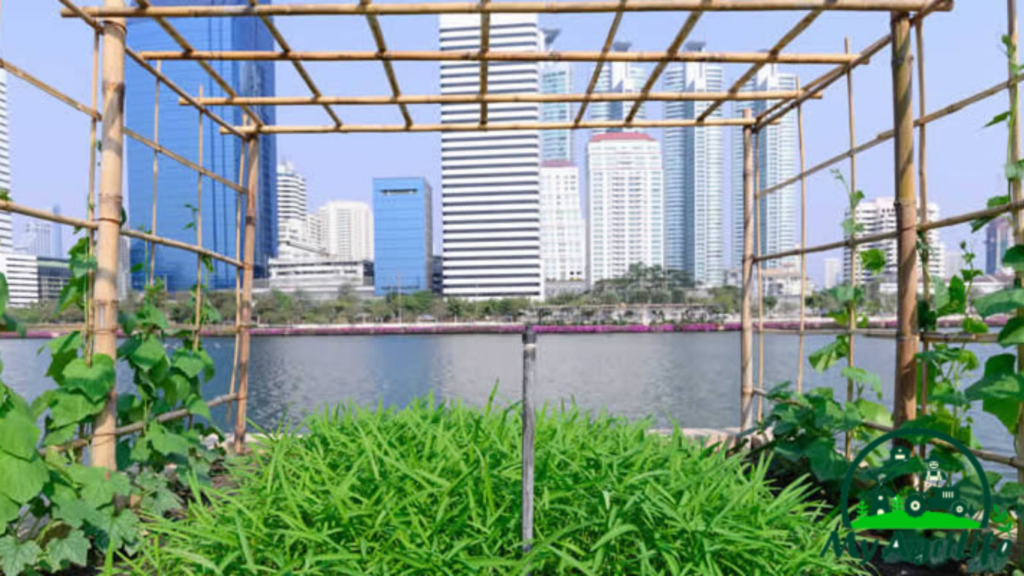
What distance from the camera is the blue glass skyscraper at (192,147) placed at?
43.2 m

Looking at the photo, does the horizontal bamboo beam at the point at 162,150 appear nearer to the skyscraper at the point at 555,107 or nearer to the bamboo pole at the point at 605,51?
the bamboo pole at the point at 605,51

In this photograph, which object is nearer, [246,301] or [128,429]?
[128,429]

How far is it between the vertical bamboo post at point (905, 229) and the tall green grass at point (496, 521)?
0.79m

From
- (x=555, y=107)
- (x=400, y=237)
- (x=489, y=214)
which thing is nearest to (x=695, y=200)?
(x=555, y=107)

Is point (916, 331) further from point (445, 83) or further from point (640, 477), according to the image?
point (445, 83)

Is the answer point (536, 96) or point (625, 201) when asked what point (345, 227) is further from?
point (536, 96)

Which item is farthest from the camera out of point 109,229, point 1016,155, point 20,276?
point 109,229

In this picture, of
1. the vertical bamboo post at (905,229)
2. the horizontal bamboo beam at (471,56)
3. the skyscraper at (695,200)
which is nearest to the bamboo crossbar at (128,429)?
the horizontal bamboo beam at (471,56)

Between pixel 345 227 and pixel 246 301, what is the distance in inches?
5185

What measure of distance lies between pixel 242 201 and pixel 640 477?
3230 millimetres

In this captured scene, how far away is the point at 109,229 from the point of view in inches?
89.3

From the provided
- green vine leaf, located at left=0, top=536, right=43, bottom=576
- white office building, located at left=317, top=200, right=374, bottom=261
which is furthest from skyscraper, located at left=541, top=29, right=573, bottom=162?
green vine leaf, located at left=0, top=536, right=43, bottom=576

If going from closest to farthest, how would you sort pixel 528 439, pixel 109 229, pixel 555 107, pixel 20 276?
1. pixel 528 439
2. pixel 20 276
3. pixel 109 229
4. pixel 555 107

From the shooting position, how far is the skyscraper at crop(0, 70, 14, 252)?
1.91m
